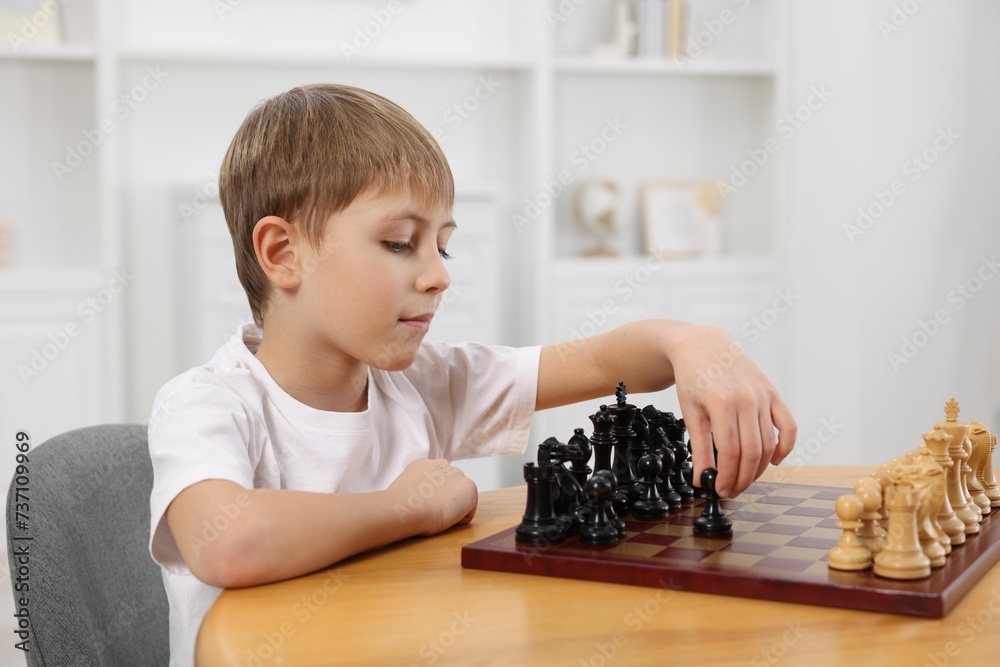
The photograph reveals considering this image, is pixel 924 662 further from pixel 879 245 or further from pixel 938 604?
pixel 879 245

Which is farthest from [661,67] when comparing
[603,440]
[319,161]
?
[603,440]

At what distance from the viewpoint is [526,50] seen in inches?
162

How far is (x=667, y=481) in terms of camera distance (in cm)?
124

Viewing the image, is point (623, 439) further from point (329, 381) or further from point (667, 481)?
point (329, 381)

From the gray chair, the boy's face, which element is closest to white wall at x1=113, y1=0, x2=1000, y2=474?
the gray chair

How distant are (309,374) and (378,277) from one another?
0.19 meters

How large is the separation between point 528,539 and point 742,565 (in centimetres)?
21

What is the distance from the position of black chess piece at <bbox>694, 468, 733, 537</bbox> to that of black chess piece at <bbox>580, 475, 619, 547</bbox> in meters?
0.09

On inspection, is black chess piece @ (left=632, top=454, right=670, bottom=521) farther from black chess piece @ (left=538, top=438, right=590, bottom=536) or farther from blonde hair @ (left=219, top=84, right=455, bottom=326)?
blonde hair @ (left=219, top=84, right=455, bottom=326)

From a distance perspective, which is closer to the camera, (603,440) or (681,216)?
(603,440)

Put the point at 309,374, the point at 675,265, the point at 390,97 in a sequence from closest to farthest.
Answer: the point at 309,374
the point at 390,97
the point at 675,265

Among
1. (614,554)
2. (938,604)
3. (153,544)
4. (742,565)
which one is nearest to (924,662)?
(938,604)

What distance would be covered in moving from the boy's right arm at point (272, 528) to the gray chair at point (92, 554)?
19 cm

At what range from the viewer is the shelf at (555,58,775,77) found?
4102 millimetres
